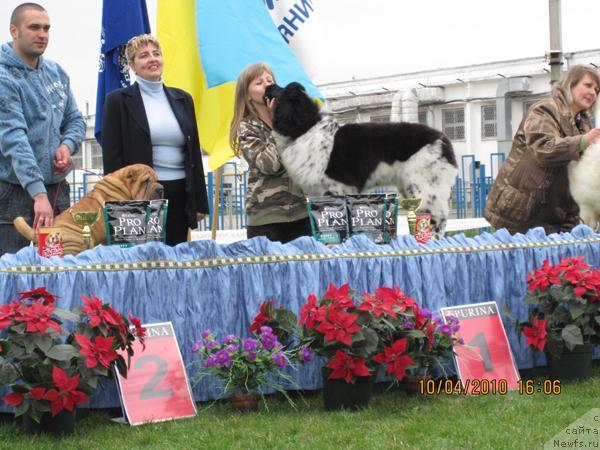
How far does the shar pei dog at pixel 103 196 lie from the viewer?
3826 mm

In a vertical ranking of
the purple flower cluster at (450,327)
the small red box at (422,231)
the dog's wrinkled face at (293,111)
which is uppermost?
the dog's wrinkled face at (293,111)

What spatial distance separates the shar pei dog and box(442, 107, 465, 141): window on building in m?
19.7

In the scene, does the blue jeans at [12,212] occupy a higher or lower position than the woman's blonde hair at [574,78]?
lower

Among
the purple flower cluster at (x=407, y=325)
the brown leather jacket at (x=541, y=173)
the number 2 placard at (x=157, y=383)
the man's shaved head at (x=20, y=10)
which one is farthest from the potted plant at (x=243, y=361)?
the brown leather jacket at (x=541, y=173)

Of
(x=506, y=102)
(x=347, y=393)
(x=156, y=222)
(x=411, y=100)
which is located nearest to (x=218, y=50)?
(x=156, y=222)

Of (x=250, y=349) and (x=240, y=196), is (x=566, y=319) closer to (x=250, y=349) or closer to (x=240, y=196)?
(x=250, y=349)

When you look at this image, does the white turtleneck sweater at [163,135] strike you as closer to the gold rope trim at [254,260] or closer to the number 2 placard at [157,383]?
the gold rope trim at [254,260]

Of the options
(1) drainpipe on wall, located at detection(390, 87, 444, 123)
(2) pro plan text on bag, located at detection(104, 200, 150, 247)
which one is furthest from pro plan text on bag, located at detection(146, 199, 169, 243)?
(1) drainpipe on wall, located at detection(390, 87, 444, 123)

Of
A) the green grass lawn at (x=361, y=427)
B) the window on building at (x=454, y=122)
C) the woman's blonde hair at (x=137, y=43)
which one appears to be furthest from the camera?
the window on building at (x=454, y=122)

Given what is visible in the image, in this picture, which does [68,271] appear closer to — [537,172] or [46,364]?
[46,364]

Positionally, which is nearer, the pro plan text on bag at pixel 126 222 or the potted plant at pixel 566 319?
the pro plan text on bag at pixel 126 222

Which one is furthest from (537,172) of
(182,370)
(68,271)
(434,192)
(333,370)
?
(68,271)

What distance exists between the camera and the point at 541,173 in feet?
15.2

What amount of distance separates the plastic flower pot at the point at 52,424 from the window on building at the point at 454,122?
68.0ft
